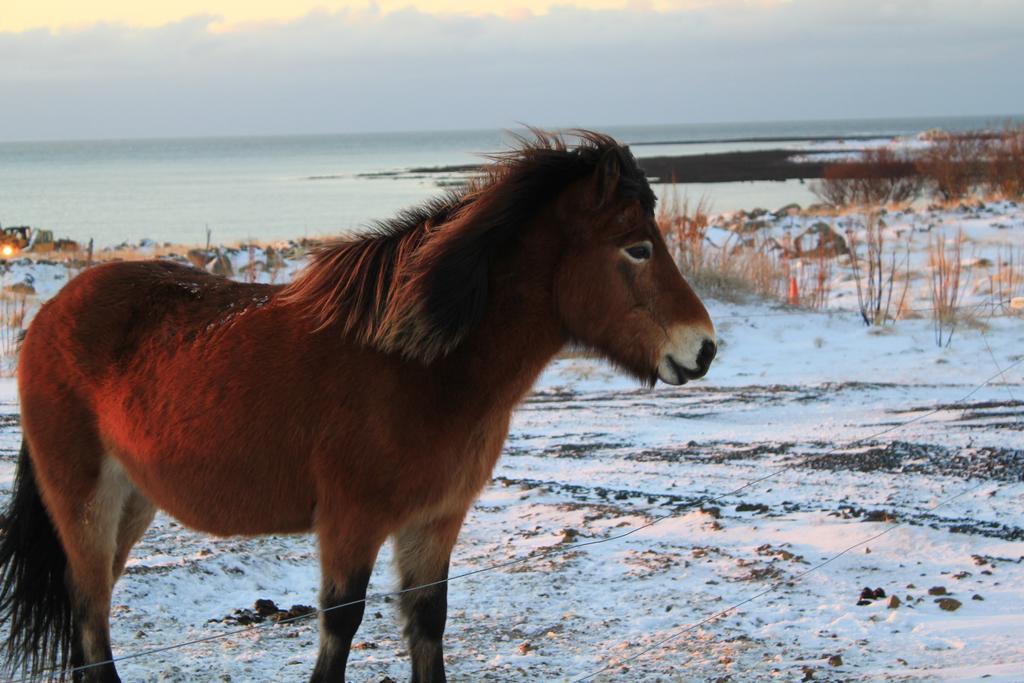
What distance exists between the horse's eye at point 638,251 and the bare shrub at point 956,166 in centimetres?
2990

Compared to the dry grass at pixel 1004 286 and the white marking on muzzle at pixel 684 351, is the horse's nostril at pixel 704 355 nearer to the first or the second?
the white marking on muzzle at pixel 684 351

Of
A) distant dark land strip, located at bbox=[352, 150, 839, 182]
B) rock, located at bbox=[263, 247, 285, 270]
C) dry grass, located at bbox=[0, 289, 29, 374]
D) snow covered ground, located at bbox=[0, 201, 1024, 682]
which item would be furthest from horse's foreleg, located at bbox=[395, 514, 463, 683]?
distant dark land strip, located at bbox=[352, 150, 839, 182]

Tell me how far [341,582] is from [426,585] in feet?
1.42

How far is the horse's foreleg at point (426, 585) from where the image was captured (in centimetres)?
393

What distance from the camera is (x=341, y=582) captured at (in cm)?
365

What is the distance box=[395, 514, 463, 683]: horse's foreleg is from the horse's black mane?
0.75m

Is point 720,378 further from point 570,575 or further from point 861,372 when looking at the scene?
point 570,575

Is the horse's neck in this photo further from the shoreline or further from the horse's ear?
the shoreline

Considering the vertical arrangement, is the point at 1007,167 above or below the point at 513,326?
above

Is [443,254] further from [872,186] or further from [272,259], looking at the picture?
[872,186]

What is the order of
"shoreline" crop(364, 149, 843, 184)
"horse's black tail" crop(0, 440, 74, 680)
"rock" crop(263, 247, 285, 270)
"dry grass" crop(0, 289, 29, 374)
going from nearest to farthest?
"horse's black tail" crop(0, 440, 74, 680) → "dry grass" crop(0, 289, 29, 374) → "rock" crop(263, 247, 285, 270) → "shoreline" crop(364, 149, 843, 184)

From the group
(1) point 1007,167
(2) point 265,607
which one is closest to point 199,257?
(2) point 265,607

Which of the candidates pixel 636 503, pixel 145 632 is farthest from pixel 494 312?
pixel 636 503

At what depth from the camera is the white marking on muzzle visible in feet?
11.9
